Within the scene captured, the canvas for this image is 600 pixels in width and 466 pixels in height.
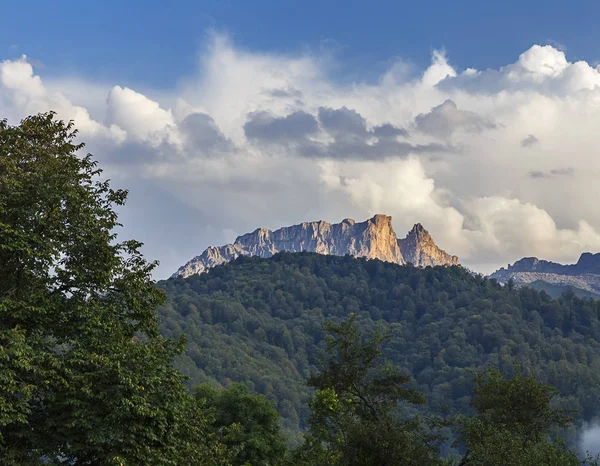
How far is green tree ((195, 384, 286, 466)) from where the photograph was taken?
60.3m

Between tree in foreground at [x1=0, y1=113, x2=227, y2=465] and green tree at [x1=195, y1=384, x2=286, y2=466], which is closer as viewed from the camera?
tree in foreground at [x1=0, y1=113, x2=227, y2=465]

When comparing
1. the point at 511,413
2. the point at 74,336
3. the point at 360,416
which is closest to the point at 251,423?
the point at 360,416

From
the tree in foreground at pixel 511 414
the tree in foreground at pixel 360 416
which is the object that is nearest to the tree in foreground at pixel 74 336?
the tree in foreground at pixel 360 416

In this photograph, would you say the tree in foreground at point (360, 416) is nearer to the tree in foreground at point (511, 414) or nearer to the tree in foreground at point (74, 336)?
the tree in foreground at point (511, 414)

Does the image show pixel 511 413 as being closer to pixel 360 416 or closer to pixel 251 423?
pixel 360 416

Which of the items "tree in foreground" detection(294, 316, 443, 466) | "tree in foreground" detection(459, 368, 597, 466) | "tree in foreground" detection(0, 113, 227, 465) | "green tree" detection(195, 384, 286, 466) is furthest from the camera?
"green tree" detection(195, 384, 286, 466)

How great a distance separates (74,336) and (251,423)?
38087 mm

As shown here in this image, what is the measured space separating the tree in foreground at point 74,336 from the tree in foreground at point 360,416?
23.9 feet

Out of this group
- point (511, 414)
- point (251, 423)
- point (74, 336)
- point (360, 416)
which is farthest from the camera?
point (251, 423)

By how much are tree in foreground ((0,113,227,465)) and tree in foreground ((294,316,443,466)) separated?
730 centimetres

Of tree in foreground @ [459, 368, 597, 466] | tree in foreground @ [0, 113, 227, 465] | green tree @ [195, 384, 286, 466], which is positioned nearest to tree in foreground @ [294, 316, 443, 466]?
tree in foreground @ [459, 368, 597, 466]

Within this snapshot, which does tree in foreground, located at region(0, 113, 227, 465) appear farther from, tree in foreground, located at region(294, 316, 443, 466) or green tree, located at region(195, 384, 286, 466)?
green tree, located at region(195, 384, 286, 466)

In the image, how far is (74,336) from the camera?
2912cm

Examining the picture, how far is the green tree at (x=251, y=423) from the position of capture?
6031cm
